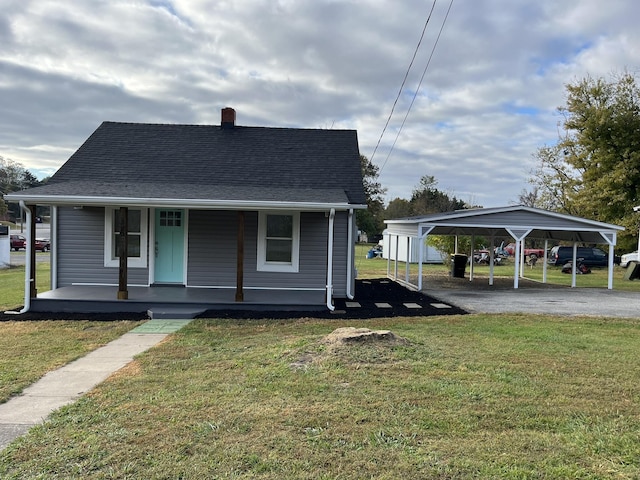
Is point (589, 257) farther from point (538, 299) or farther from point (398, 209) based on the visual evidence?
point (398, 209)

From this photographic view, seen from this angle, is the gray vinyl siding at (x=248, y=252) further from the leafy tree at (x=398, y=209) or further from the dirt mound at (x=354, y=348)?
the leafy tree at (x=398, y=209)

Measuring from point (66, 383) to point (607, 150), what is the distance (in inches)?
1111

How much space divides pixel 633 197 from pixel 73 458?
28336mm

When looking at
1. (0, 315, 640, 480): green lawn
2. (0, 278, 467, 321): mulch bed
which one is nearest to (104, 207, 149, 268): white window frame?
(0, 278, 467, 321): mulch bed

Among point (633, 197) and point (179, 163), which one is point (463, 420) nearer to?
point (179, 163)

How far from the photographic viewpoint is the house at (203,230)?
10688 mm

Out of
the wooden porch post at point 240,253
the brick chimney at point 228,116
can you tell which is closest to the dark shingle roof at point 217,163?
the brick chimney at point 228,116

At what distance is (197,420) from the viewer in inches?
151

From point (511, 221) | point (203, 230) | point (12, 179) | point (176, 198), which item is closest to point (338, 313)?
point (176, 198)

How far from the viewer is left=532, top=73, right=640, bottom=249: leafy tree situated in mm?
24281

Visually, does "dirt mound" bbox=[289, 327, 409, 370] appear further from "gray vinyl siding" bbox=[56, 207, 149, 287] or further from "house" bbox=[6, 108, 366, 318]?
"gray vinyl siding" bbox=[56, 207, 149, 287]

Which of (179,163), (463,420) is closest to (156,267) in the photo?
(179,163)

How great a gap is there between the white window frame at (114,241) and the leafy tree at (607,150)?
23.3m

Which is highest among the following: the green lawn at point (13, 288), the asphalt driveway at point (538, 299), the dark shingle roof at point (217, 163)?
the dark shingle roof at point (217, 163)
